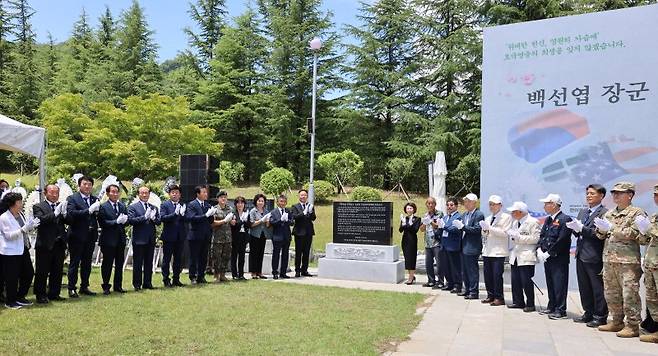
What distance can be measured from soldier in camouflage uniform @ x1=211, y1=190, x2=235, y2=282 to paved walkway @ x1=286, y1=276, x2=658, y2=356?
146 inches

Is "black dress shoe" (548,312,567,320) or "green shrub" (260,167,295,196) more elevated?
"green shrub" (260,167,295,196)

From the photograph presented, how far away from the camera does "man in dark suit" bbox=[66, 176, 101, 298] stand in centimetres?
652

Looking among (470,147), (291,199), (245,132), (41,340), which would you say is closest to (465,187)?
(470,147)

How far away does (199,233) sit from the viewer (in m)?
8.31

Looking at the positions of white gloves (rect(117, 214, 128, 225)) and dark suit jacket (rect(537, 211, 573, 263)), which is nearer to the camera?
dark suit jacket (rect(537, 211, 573, 263))

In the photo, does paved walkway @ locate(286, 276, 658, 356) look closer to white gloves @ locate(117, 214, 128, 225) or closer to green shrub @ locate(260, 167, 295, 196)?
white gloves @ locate(117, 214, 128, 225)

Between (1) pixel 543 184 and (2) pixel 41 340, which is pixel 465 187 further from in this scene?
(2) pixel 41 340

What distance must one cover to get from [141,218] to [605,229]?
A: 20.1 feet

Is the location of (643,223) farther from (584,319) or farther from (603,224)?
(584,319)

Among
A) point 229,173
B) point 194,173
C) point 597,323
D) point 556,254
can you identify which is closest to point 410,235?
point 556,254

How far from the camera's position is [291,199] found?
67.3ft

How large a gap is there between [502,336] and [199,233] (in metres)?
5.02

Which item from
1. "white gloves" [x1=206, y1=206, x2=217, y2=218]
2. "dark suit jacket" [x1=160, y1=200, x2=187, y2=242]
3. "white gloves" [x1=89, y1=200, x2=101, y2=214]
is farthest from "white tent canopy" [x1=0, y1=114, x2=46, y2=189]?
"white gloves" [x1=206, y1=206, x2=217, y2=218]

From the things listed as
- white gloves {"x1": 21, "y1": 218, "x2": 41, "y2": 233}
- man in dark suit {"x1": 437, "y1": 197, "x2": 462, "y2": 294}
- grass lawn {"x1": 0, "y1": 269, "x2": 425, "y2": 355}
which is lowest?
grass lawn {"x1": 0, "y1": 269, "x2": 425, "y2": 355}
